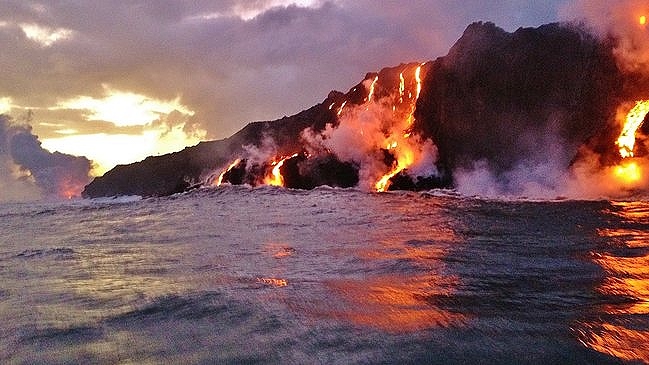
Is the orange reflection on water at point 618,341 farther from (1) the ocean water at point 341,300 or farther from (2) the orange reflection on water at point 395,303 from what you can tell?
(2) the orange reflection on water at point 395,303

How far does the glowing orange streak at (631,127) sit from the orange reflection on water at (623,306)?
110 feet

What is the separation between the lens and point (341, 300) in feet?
33.3

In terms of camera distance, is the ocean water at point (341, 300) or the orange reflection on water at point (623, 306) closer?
the orange reflection on water at point (623, 306)

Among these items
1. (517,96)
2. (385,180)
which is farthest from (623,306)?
(385,180)

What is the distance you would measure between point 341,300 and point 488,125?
60152mm

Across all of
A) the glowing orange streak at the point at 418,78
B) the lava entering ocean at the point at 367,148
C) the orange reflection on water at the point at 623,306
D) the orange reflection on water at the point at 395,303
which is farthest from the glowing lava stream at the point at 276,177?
the orange reflection on water at the point at 395,303

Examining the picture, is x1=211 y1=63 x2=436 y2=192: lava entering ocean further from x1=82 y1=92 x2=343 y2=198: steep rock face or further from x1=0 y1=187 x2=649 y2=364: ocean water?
x1=0 y1=187 x2=649 y2=364: ocean water

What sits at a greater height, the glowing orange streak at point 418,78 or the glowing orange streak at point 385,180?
the glowing orange streak at point 418,78

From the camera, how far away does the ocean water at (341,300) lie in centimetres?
716

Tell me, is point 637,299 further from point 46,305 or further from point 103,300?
point 46,305

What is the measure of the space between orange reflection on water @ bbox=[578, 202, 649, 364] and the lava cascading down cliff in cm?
3264

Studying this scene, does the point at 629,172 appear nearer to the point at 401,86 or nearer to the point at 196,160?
the point at 401,86

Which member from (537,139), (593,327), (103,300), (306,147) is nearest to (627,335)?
(593,327)

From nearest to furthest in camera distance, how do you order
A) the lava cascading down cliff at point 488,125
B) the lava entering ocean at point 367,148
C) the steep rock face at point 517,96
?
the lava cascading down cliff at point 488,125, the steep rock face at point 517,96, the lava entering ocean at point 367,148
